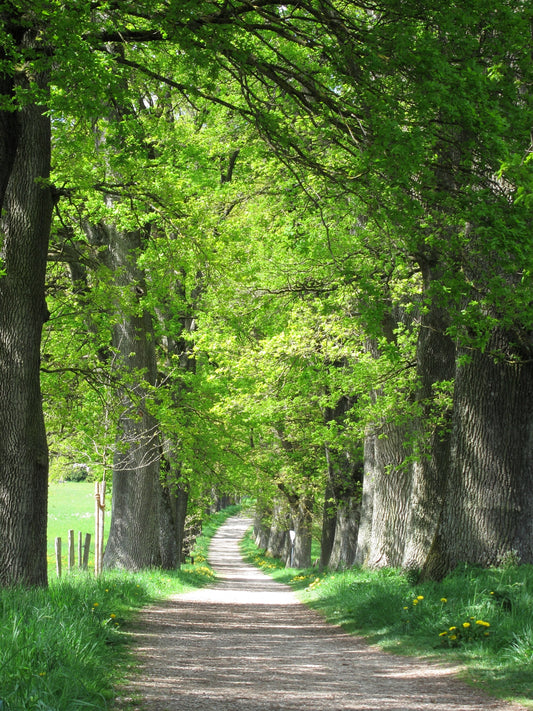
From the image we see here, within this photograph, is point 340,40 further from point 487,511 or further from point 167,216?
point 487,511

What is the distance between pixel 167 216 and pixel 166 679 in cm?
712

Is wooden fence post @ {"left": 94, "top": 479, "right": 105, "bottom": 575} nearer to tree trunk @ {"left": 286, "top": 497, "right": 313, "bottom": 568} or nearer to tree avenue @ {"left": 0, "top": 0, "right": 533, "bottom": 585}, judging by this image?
tree avenue @ {"left": 0, "top": 0, "right": 533, "bottom": 585}

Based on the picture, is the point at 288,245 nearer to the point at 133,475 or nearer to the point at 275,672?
the point at 133,475

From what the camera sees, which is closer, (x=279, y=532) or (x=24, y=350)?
(x=24, y=350)

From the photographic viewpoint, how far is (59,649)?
5332 mm

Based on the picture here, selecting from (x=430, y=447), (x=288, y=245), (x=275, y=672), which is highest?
(x=288, y=245)

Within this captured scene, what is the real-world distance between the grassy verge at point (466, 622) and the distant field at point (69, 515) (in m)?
20.2

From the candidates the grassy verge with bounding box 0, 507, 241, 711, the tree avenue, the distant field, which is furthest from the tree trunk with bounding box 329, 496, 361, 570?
the grassy verge with bounding box 0, 507, 241, 711

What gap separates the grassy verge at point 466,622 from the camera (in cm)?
618

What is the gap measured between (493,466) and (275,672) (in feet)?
13.3

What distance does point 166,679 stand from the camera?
614cm

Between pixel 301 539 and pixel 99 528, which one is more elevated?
pixel 99 528

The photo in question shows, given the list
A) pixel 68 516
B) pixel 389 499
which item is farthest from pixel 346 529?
pixel 68 516

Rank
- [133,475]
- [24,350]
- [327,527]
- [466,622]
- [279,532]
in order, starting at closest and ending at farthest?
1. [466,622]
2. [24,350]
3. [133,475]
4. [327,527]
5. [279,532]
